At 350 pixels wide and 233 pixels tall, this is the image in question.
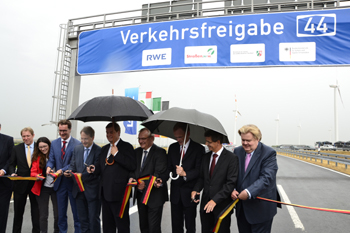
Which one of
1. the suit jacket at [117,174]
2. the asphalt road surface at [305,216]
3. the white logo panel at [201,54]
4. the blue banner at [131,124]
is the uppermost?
the white logo panel at [201,54]

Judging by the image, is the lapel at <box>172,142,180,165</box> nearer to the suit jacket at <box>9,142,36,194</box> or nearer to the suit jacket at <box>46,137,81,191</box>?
the suit jacket at <box>46,137,81,191</box>

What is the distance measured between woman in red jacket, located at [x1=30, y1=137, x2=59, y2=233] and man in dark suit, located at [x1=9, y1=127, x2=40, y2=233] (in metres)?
0.15

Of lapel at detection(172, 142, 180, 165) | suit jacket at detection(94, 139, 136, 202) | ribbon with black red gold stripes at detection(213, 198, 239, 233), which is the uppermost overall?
lapel at detection(172, 142, 180, 165)

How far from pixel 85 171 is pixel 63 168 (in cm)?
49

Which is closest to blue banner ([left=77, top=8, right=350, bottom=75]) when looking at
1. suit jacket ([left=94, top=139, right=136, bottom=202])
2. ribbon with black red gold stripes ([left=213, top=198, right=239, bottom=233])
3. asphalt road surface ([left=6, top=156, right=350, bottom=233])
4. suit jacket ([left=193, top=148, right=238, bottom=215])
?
asphalt road surface ([left=6, top=156, right=350, bottom=233])

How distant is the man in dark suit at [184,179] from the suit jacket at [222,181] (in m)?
0.27

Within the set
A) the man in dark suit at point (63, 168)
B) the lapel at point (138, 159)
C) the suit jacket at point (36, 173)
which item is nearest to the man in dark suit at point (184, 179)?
the lapel at point (138, 159)

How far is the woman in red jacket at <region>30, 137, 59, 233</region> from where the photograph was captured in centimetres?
471

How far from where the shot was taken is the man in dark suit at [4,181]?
466 cm

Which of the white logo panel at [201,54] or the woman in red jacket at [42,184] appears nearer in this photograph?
the woman in red jacket at [42,184]

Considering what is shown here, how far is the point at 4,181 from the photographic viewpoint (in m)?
4.69

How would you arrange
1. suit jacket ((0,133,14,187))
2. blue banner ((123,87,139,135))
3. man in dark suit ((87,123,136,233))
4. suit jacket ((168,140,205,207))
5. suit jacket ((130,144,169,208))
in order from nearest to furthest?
suit jacket ((168,140,205,207)) → suit jacket ((130,144,169,208)) → man in dark suit ((87,123,136,233)) → suit jacket ((0,133,14,187)) → blue banner ((123,87,139,135))

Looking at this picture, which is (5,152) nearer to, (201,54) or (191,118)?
(191,118)

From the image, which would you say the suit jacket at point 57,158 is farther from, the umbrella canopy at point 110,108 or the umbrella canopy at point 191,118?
the umbrella canopy at point 191,118
